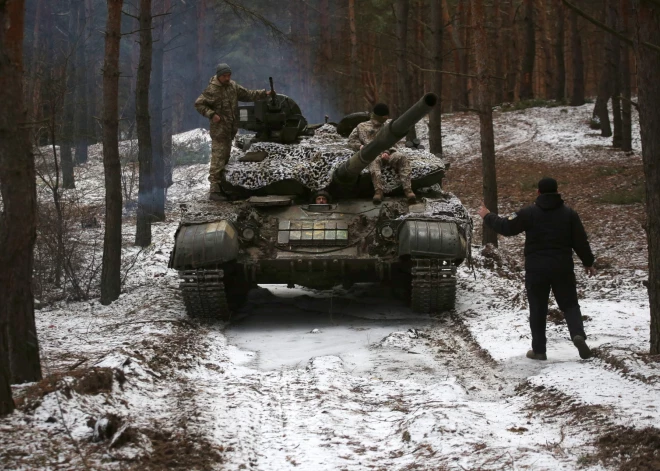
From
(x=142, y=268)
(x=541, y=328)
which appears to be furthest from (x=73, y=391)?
(x=142, y=268)

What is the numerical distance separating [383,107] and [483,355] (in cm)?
427

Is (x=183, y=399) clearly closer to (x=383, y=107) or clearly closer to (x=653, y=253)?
(x=653, y=253)

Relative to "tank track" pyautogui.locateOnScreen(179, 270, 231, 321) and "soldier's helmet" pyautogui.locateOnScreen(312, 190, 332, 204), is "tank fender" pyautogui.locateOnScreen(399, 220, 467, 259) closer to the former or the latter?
"soldier's helmet" pyautogui.locateOnScreen(312, 190, 332, 204)

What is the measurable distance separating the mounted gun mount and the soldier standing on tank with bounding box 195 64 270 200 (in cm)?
24

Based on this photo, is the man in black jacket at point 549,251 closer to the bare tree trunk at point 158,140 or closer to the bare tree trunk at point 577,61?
the bare tree trunk at point 158,140

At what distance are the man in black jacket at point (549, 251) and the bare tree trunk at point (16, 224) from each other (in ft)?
13.1

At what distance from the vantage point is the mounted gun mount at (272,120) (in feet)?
41.3

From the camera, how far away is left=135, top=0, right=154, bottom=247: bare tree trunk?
46.1 feet

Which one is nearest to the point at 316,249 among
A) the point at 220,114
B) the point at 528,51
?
the point at 220,114

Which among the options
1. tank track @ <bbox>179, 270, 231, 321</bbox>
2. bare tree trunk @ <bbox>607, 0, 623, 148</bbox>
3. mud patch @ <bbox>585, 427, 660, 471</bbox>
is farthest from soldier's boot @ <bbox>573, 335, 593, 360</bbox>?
bare tree trunk @ <bbox>607, 0, 623, 148</bbox>

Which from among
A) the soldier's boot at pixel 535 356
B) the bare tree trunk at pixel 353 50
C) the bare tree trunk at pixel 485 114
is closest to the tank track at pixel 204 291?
the soldier's boot at pixel 535 356

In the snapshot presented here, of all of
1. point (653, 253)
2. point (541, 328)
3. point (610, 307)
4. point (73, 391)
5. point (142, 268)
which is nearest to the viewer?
point (73, 391)

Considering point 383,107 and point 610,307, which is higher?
point 383,107

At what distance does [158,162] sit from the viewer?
66.1 ft
